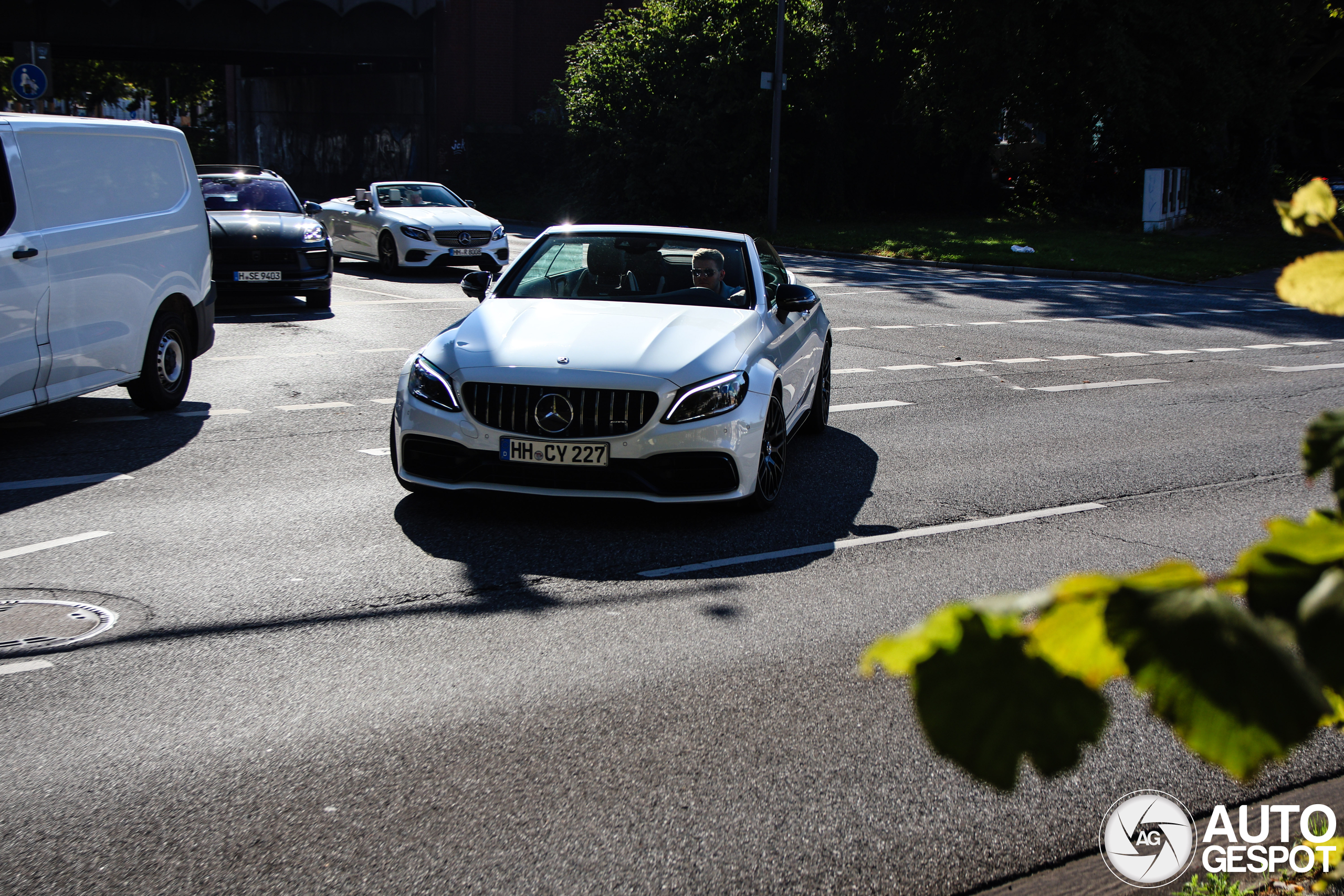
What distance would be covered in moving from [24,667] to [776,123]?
28.8 metres

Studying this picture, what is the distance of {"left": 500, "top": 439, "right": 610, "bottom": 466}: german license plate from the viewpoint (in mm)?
6359

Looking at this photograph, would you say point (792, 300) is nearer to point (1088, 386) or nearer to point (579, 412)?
point (579, 412)

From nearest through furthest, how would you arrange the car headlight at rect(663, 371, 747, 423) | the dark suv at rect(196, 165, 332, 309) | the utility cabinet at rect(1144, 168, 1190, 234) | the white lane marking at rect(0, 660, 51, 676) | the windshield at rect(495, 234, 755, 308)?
1. the white lane marking at rect(0, 660, 51, 676)
2. the car headlight at rect(663, 371, 747, 423)
3. the windshield at rect(495, 234, 755, 308)
4. the dark suv at rect(196, 165, 332, 309)
5. the utility cabinet at rect(1144, 168, 1190, 234)

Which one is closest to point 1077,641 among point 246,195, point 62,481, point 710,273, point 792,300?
point 792,300

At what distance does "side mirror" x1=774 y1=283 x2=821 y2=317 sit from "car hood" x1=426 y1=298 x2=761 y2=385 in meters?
0.23

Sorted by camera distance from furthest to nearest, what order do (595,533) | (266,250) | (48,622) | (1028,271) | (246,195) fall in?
(1028,271) → (246,195) → (266,250) → (595,533) → (48,622)

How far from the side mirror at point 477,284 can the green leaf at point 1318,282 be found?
728 cm

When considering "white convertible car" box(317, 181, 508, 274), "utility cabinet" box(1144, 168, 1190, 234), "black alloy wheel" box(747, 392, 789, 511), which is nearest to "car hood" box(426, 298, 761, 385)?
"black alloy wheel" box(747, 392, 789, 511)

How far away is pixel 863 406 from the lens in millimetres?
10359

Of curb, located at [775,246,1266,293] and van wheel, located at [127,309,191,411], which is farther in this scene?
curb, located at [775,246,1266,293]

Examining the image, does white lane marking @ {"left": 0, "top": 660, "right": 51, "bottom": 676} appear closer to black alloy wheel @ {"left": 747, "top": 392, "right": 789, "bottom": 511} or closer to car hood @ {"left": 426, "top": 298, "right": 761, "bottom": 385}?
car hood @ {"left": 426, "top": 298, "right": 761, "bottom": 385}

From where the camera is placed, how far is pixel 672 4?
3675cm

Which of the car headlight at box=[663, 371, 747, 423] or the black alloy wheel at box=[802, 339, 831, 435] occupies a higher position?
the car headlight at box=[663, 371, 747, 423]

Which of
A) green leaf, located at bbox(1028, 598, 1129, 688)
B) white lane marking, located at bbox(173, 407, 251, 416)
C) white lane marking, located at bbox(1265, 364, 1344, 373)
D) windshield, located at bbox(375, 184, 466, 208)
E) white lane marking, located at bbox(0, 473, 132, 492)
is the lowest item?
white lane marking, located at bbox(0, 473, 132, 492)
